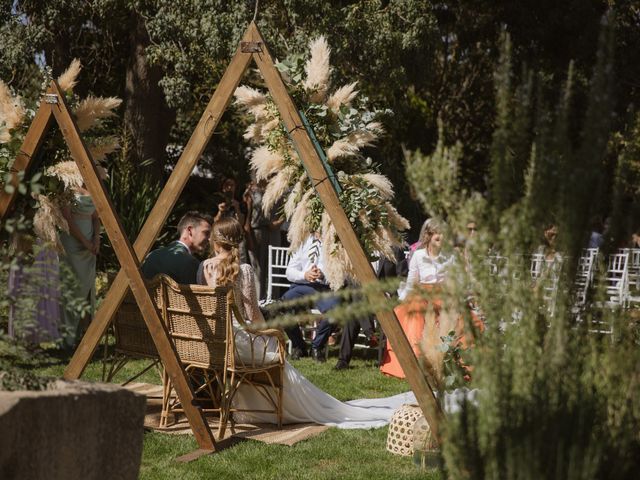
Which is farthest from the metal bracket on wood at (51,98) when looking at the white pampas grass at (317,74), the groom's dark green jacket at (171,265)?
the groom's dark green jacket at (171,265)

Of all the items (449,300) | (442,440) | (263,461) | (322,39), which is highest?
(322,39)

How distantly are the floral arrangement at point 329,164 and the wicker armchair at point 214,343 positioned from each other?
75cm

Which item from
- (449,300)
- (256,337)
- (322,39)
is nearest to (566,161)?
(449,300)

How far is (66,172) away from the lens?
5340mm

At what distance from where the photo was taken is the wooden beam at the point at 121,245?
16.3 ft

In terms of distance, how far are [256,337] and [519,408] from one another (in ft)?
12.2

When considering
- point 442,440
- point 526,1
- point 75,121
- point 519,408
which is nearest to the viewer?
point 519,408

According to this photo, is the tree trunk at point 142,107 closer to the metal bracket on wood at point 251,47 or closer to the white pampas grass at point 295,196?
the white pampas grass at point 295,196

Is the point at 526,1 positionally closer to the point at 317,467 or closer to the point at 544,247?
the point at 317,467

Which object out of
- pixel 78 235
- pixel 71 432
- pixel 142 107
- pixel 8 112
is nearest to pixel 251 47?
pixel 8 112

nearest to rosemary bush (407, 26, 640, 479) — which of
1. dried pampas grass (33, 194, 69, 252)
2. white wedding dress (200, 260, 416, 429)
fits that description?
dried pampas grass (33, 194, 69, 252)

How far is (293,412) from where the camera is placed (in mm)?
6277

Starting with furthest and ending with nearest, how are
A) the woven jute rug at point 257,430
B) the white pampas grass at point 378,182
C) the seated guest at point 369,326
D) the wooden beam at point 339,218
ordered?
the seated guest at point 369,326, the woven jute rug at point 257,430, the white pampas grass at point 378,182, the wooden beam at point 339,218

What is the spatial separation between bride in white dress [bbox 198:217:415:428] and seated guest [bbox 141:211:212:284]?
A: 182 millimetres
